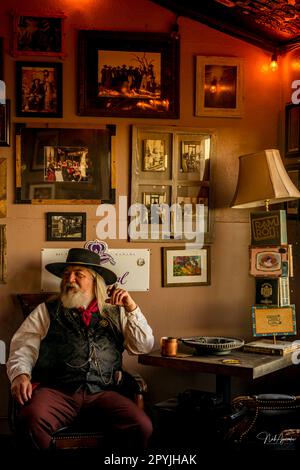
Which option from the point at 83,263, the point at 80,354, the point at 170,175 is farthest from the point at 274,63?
the point at 80,354

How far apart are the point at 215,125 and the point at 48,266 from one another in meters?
1.60

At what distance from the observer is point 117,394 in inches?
151

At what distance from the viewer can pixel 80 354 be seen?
152 inches

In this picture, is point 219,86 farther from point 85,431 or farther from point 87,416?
point 85,431

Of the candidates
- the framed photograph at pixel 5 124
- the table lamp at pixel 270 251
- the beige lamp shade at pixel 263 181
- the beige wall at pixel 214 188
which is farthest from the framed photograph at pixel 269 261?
the framed photograph at pixel 5 124

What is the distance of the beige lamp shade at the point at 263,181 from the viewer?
4.18 m

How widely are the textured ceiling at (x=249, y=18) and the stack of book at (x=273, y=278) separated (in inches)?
52.7

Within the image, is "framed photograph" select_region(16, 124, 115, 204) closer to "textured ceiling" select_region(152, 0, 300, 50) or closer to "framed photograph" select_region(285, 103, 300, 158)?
"textured ceiling" select_region(152, 0, 300, 50)

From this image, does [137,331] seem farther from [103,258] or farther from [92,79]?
[92,79]

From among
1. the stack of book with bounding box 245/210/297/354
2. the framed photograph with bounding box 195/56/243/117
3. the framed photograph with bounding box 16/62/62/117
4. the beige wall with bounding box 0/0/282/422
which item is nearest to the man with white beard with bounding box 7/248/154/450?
the beige wall with bounding box 0/0/282/422

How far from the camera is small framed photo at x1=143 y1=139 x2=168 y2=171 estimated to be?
15.0 ft

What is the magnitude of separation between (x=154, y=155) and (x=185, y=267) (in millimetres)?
841
